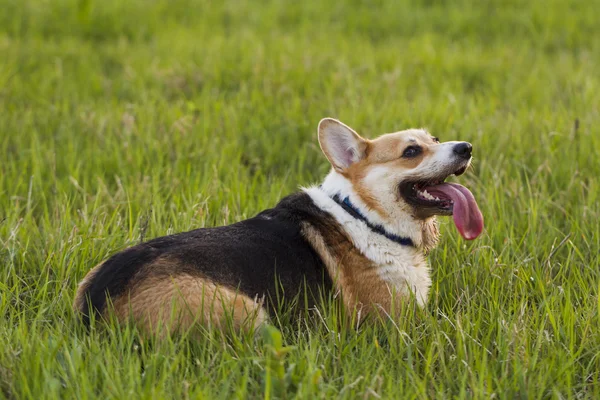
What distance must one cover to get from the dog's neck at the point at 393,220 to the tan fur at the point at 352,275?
203 mm

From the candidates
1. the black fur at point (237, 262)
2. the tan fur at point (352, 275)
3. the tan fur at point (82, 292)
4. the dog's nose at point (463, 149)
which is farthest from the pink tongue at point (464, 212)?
the tan fur at point (82, 292)

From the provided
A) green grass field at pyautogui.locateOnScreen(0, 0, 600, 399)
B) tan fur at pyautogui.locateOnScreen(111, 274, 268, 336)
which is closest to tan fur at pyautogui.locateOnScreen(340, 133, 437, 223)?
green grass field at pyautogui.locateOnScreen(0, 0, 600, 399)

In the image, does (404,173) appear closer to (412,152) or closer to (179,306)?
(412,152)

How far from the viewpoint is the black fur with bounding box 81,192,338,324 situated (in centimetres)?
335

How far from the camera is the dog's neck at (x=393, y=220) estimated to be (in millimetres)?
4078

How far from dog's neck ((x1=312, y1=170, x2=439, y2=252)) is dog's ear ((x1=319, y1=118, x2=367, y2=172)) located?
9cm

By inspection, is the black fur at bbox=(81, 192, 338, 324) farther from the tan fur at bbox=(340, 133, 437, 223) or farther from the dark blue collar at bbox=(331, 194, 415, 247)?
the tan fur at bbox=(340, 133, 437, 223)

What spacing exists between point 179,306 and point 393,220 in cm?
134

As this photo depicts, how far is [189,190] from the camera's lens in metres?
5.07

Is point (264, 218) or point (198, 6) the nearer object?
point (264, 218)

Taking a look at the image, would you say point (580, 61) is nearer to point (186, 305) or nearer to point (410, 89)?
point (410, 89)

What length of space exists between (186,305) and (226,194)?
6.32 feet

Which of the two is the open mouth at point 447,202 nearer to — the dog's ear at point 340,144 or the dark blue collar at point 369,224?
the dark blue collar at point 369,224

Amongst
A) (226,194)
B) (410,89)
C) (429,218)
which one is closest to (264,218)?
(429,218)
